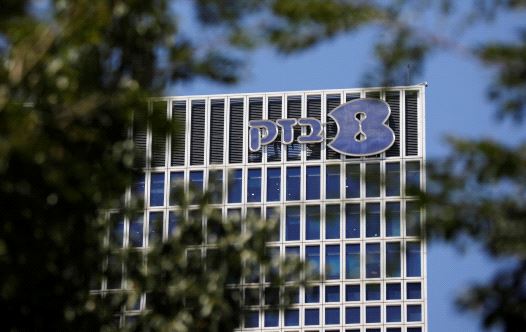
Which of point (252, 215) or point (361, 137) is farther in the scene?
point (361, 137)

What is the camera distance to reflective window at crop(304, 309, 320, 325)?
328 feet

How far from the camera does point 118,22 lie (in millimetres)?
→ 16688

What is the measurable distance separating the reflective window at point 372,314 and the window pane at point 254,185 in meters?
9.14

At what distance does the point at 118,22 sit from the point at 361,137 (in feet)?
285

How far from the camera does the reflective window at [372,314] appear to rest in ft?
326

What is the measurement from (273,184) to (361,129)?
237 inches

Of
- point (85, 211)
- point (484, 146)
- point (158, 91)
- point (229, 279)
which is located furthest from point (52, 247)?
point (484, 146)

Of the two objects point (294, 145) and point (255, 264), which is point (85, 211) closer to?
point (255, 264)

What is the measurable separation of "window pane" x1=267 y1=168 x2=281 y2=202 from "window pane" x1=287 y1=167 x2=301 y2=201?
58cm

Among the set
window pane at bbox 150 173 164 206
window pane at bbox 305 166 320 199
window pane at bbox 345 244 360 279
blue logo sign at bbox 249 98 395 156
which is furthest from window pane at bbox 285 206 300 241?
window pane at bbox 150 173 164 206

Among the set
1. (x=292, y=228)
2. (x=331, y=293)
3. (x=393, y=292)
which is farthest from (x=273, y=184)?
(x=393, y=292)

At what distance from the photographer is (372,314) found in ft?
327

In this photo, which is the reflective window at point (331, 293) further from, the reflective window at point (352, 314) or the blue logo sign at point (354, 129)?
the blue logo sign at point (354, 129)

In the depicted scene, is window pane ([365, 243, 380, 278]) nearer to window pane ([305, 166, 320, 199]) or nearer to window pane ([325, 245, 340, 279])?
window pane ([325, 245, 340, 279])
